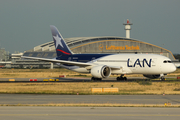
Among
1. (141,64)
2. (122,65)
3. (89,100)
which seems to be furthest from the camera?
(122,65)

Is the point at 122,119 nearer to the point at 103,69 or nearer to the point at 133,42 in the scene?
the point at 103,69

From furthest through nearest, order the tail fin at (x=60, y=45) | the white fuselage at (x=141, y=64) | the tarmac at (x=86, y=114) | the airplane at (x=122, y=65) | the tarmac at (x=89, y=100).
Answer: the tail fin at (x=60, y=45), the airplane at (x=122, y=65), the white fuselage at (x=141, y=64), the tarmac at (x=89, y=100), the tarmac at (x=86, y=114)

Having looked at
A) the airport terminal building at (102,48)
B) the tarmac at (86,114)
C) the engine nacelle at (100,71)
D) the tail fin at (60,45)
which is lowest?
the tarmac at (86,114)

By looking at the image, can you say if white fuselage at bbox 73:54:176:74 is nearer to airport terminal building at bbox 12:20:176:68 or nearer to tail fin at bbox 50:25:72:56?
tail fin at bbox 50:25:72:56

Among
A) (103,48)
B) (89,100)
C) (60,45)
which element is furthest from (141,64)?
(103,48)

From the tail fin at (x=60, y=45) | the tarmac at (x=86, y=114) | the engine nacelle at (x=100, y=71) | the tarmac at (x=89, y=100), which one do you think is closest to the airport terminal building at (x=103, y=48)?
the tail fin at (x=60, y=45)

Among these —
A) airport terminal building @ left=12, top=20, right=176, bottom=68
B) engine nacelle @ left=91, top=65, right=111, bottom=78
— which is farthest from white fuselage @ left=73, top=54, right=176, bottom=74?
airport terminal building @ left=12, top=20, right=176, bottom=68

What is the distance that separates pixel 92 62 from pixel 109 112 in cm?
3317

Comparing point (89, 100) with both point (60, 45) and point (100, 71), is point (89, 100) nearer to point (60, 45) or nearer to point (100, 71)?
point (100, 71)

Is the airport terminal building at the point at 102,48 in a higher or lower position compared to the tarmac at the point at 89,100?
higher

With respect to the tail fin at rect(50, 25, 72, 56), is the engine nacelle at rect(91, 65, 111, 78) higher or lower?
lower

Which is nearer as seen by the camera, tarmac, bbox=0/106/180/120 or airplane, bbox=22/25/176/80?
tarmac, bbox=0/106/180/120

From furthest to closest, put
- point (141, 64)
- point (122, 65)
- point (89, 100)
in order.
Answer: point (122, 65) < point (141, 64) < point (89, 100)

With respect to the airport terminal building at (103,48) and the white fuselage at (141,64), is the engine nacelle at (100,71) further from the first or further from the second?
the airport terminal building at (103,48)
